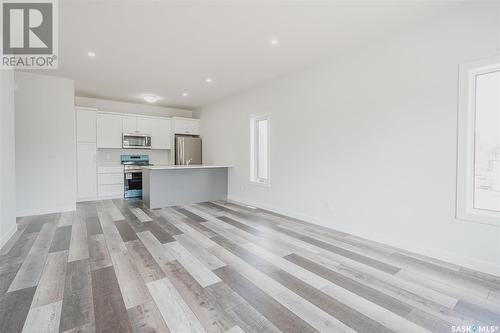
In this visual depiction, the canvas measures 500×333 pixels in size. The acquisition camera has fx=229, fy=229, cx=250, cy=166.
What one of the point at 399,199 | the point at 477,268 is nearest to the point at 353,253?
the point at 399,199

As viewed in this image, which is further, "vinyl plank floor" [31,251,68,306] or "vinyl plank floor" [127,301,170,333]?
"vinyl plank floor" [31,251,68,306]

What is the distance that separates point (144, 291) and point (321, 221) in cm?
281

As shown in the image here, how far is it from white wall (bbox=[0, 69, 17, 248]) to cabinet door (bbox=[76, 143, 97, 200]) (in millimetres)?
2365

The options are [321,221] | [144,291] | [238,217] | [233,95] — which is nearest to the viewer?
[144,291]

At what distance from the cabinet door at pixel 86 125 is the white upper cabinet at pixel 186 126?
6.92ft

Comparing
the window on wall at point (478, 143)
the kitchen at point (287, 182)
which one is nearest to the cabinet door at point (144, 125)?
the kitchen at point (287, 182)

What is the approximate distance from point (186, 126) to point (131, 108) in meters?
1.67

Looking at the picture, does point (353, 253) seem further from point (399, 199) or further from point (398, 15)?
point (398, 15)

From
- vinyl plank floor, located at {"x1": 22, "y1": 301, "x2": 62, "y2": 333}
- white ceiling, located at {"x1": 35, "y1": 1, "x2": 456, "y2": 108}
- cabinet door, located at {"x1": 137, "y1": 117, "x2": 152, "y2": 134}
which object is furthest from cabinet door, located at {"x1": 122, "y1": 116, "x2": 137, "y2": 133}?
vinyl plank floor, located at {"x1": 22, "y1": 301, "x2": 62, "y2": 333}

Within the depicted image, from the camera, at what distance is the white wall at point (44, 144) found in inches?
170

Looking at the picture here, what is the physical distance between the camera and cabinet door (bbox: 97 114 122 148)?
→ 5984mm

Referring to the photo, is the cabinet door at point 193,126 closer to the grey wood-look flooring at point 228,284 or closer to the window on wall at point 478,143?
the grey wood-look flooring at point 228,284

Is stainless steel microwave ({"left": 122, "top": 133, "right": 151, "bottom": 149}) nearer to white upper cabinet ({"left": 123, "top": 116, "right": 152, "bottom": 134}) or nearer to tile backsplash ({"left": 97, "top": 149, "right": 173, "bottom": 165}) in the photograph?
white upper cabinet ({"left": 123, "top": 116, "right": 152, "bottom": 134})

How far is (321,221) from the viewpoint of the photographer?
3822 mm
